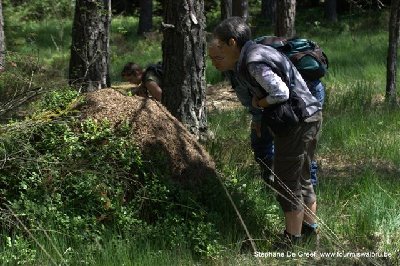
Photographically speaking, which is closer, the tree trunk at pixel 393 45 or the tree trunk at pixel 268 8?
the tree trunk at pixel 393 45

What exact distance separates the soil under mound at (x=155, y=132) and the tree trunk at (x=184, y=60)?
94cm

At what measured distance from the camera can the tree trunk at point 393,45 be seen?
9391 mm

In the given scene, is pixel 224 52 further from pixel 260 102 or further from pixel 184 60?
pixel 184 60

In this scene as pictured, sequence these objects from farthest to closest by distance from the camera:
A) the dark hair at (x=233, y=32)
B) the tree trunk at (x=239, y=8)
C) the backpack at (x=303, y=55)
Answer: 1. the tree trunk at (x=239, y=8)
2. the backpack at (x=303, y=55)
3. the dark hair at (x=233, y=32)

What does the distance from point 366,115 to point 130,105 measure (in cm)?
419

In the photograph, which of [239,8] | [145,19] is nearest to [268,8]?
[145,19]

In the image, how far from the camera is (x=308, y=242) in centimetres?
441

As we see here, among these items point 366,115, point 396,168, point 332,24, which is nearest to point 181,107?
point 396,168

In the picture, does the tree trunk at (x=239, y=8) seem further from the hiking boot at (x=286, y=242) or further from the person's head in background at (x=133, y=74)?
the hiking boot at (x=286, y=242)

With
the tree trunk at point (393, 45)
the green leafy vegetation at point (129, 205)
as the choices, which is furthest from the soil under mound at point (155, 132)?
the tree trunk at point (393, 45)

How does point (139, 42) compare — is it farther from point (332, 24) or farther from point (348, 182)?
point (348, 182)

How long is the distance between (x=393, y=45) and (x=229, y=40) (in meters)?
6.15

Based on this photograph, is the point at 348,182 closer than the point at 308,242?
No

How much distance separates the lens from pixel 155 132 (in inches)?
196
